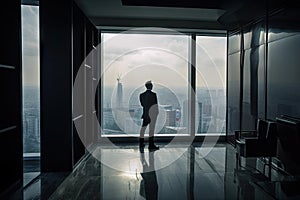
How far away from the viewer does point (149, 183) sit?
3934mm

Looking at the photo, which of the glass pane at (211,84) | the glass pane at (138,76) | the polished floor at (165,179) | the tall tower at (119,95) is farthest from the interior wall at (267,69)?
the tall tower at (119,95)

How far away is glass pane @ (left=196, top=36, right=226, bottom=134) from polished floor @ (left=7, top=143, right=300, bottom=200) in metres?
1.65

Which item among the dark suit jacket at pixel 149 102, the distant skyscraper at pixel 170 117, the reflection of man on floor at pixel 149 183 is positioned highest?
the dark suit jacket at pixel 149 102

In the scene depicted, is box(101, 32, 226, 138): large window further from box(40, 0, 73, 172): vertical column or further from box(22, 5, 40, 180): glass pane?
box(40, 0, 73, 172): vertical column

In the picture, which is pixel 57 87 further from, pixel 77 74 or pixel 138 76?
pixel 138 76

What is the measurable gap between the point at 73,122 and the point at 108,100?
269 cm

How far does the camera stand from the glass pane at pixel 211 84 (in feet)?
23.9

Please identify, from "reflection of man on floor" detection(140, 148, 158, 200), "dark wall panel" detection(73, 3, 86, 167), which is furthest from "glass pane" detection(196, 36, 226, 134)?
"dark wall panel" detection(73, 3, 86, 167)

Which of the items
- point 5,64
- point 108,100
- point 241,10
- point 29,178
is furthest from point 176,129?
point 5,64

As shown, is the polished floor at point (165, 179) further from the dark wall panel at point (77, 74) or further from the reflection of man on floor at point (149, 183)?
the dark wall panel at point (77, 74)

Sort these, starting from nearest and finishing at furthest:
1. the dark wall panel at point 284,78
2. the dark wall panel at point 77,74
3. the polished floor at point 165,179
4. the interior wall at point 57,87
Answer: the polished floor at point 165,179 → the dark wall panel at point 284,78 → the interior wall at point 57,87 → the dark wall panel at point 77,74

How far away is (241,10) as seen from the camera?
5.54 metres

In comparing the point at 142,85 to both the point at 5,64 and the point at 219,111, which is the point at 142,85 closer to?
the point at 219,111

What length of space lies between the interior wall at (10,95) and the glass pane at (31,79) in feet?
2.30
